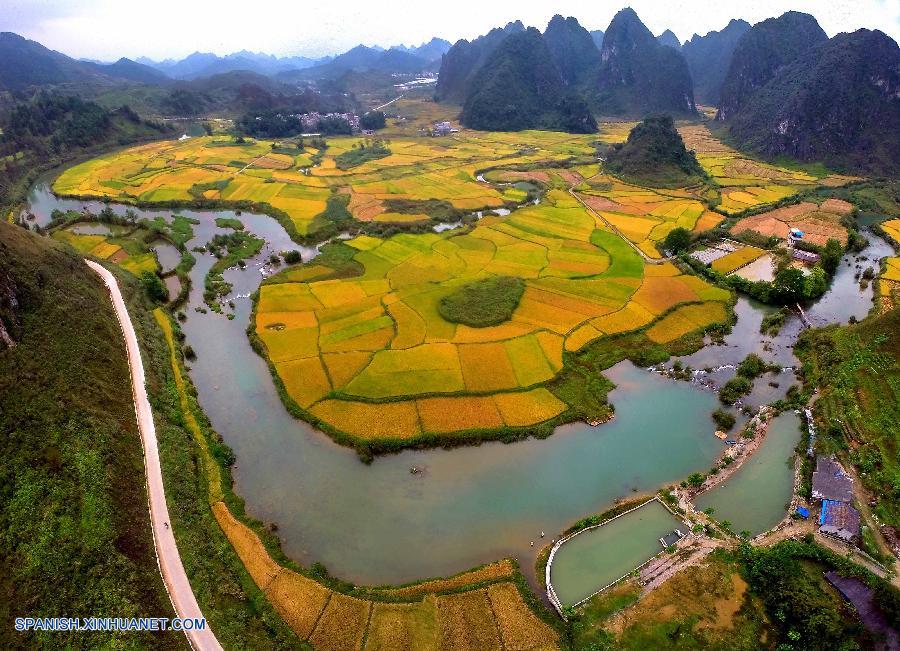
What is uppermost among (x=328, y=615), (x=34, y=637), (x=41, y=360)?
(x=41, y=360)

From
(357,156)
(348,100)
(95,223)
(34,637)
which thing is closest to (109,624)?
(34,637)

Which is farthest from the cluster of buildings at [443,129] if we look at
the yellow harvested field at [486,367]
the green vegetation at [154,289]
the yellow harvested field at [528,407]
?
the yellow harvested field at [528,407]

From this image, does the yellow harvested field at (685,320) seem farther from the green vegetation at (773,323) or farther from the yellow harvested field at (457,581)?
the yellow harvested field at (457,581)

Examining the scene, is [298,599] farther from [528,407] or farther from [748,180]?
[748,180]

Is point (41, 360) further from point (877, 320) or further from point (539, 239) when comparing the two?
point (877, 320)

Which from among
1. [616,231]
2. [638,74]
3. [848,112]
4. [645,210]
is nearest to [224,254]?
[616,231]

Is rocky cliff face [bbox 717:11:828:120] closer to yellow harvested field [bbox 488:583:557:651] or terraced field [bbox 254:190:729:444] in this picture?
terraced field [bbox 254:190:729:444]

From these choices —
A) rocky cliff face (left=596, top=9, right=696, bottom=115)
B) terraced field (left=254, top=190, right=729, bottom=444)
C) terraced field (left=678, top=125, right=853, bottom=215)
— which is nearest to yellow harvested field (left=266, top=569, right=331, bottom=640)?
terraced field (left=254, top=190, right=729, bottom=444)
